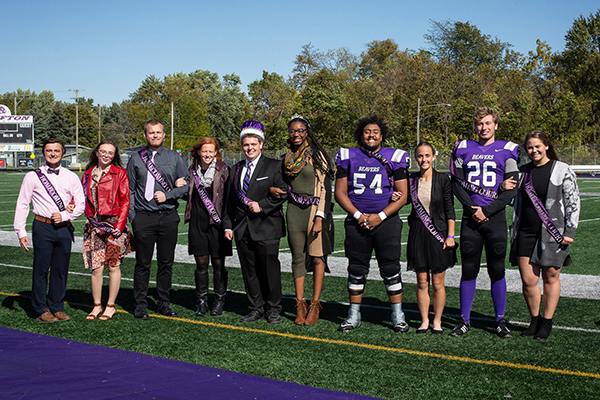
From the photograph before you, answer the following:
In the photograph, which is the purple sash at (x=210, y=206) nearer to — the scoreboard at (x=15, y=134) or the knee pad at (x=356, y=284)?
the knee pad at (x=356, y=284)

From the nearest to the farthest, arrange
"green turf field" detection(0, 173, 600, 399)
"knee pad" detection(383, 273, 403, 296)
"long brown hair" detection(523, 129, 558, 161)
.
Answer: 1. "green turf field" detection(0, 173, 600, 399)
2. "long brown hair" detection(523, 129, 558, 161)
3. "knee pad" detection(383, 273, 403, 296)

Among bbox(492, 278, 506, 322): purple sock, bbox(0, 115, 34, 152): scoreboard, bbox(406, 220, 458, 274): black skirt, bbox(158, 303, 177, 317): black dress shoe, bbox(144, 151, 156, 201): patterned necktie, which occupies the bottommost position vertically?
bbox(158, 303, 177, 317): black dress shoe

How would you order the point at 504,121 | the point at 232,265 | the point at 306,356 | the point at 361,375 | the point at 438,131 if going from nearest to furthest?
1. the point at 361,375
2. the point at 306,356
3. the point at 232,265
4. the point at 504,121
5. the point at 438,131

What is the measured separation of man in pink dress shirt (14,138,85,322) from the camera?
20.3ft

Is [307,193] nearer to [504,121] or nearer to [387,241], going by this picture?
[387,241]

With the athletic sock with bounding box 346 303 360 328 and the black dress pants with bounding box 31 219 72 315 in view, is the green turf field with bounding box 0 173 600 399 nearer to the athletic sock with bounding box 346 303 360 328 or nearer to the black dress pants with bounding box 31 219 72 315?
the athletic sock with bounding box 346 303 360 328

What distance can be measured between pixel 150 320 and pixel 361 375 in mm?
2656

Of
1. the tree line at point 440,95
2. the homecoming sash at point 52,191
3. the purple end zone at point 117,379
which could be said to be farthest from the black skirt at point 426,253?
the tree line at point 440,95

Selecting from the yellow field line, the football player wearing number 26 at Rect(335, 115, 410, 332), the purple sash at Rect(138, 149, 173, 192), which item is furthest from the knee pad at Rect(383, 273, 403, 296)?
the purple sash at Rect(138, 149, 173, 192)

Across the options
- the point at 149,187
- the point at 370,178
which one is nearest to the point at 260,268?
the point at 149,187

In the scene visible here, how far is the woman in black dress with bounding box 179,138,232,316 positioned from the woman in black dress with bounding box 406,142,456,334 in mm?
1972

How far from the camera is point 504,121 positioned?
57.6 m

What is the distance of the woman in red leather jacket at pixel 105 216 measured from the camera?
6.24 metres

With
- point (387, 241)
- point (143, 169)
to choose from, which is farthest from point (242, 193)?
point (387, 241)
